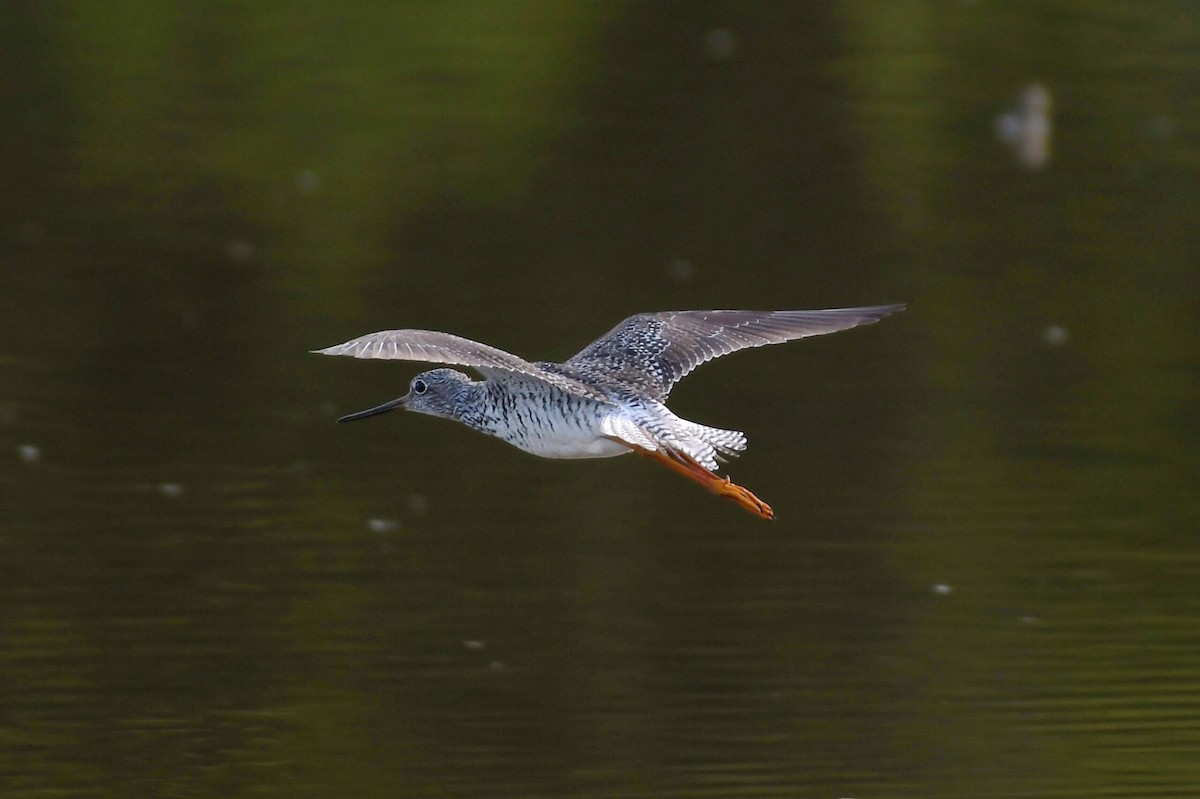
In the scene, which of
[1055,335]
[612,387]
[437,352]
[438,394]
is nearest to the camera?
[437,352]

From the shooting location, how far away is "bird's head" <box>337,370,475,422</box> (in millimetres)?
7598

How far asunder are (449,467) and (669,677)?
2.20m

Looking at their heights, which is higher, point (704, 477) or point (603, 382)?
point (603, 382)

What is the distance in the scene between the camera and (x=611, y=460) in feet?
32.2

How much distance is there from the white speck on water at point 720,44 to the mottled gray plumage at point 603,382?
22.7ft

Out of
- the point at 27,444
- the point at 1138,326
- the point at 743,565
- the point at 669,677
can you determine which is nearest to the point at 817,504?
the point at 743,565

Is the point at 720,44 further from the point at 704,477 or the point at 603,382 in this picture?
the point at 704,477

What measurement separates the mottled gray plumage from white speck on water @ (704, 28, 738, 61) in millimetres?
6930

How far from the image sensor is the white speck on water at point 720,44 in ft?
47.6

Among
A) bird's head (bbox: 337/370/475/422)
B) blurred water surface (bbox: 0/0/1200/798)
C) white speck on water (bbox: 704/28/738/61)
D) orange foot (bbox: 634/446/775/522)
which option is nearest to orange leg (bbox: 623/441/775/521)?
orange foot (bbox: 634/446/775/522)

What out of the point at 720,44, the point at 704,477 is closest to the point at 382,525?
the point at 704,477

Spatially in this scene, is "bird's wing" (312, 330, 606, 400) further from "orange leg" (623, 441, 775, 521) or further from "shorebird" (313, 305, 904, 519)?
"orange leg" (623, 441, 775, 521)

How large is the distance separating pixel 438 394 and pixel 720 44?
7.59m

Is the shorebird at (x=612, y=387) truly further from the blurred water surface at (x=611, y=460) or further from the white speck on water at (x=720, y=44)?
the white speck on water at (x=720, y=44)
